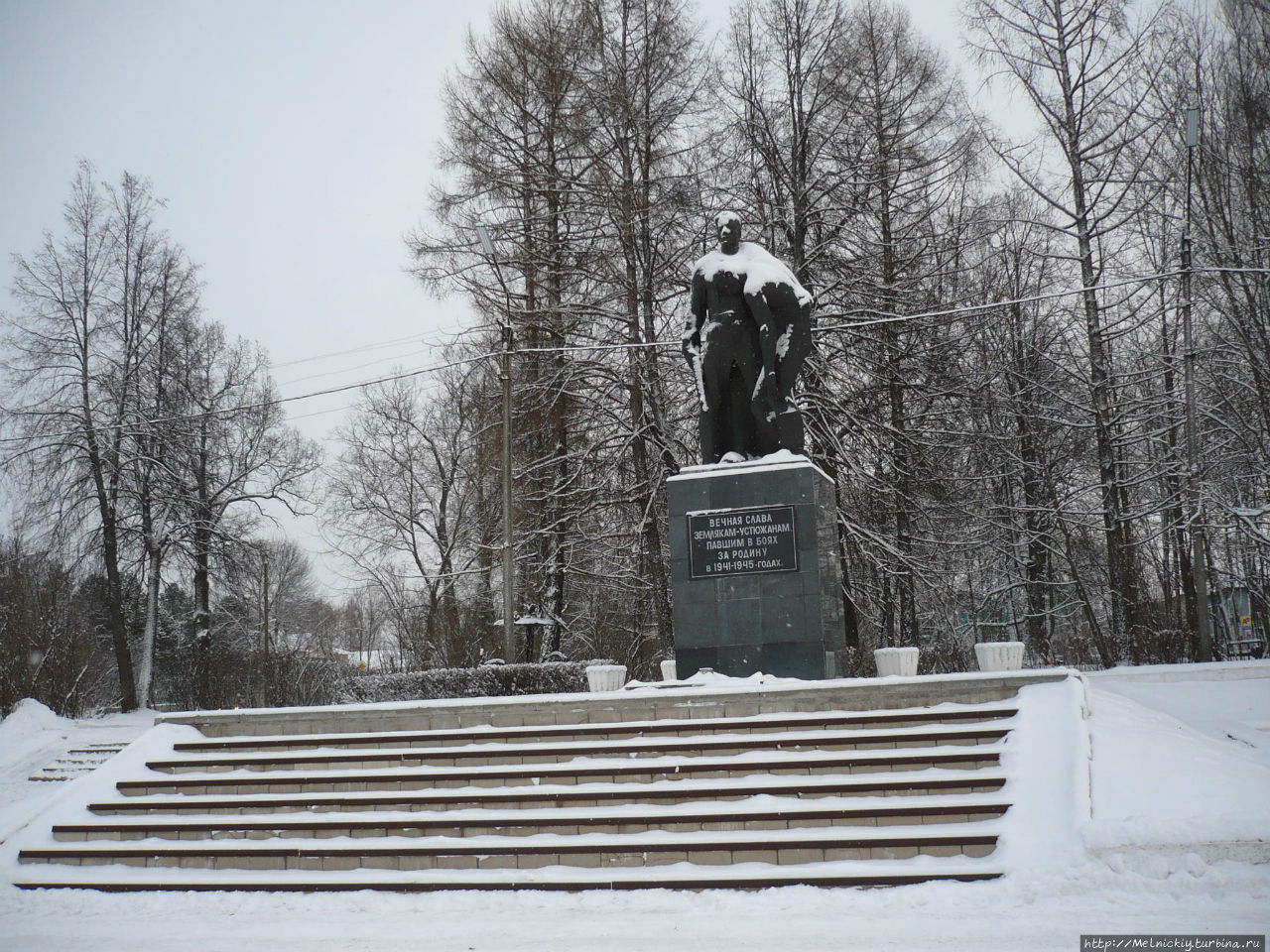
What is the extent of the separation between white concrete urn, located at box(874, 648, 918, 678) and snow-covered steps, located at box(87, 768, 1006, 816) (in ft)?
9.64

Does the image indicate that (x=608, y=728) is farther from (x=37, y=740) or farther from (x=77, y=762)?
(x=37, y=740)

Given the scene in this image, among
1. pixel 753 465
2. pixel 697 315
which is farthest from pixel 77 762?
pixel 697 315

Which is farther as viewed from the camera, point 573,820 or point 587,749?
point 587,749

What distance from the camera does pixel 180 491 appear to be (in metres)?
22.7

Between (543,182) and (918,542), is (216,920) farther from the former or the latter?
(543,182)

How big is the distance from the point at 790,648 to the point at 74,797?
22.2 feet

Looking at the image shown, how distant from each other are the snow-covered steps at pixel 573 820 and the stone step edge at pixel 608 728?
97 cm

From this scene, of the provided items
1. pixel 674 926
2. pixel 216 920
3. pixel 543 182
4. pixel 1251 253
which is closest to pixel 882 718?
pixel 674 926

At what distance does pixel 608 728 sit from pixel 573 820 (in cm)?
122

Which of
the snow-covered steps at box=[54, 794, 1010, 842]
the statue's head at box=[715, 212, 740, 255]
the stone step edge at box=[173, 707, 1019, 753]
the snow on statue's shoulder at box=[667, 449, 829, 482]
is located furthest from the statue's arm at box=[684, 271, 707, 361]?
the snow-covered steps at box=[54, 794, 1010, 842]

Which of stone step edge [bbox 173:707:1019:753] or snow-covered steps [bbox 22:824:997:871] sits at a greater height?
stone step edge [bbox 173:707:1019:753]

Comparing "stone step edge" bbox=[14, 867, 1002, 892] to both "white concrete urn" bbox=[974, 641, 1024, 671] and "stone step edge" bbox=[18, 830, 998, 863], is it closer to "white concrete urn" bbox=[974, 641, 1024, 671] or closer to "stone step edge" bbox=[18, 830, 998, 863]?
"stone step edge" bbox=[18, 830, 998, 863]

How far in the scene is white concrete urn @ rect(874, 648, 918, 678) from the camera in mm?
10195

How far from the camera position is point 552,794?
25.2 ft
